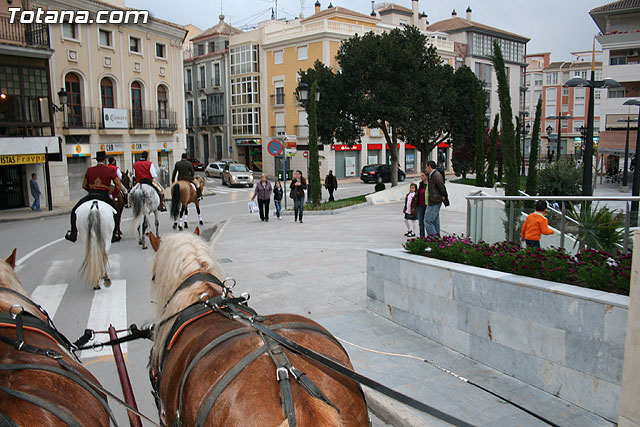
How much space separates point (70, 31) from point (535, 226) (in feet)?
98.3

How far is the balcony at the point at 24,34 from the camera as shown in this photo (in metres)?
24.1

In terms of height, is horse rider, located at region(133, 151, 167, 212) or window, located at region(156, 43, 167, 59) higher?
window, located at region(156, 43, 167, 59)

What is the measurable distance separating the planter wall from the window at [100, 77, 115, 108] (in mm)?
29573

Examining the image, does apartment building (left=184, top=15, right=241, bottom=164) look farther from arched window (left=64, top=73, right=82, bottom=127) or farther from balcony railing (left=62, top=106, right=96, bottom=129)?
arched window (left=64, top=73, right=82, bottom=127)

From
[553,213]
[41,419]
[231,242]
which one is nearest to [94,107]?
[231,242]

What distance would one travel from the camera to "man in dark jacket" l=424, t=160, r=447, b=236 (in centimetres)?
1178

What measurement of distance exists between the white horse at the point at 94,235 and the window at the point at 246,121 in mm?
43061

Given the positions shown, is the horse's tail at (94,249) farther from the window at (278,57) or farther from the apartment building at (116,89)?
the window at (278,57)

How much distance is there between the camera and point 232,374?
255 cm

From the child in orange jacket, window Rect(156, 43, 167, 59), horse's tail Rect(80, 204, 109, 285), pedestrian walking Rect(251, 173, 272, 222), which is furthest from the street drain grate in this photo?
window Rect(156, 43, 167, 59)

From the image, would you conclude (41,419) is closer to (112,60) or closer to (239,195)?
(239,195)

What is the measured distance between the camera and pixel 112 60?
31969 mm

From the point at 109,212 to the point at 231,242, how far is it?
5140 millimetres

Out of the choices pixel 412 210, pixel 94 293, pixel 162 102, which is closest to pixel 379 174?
pixel 162 102
